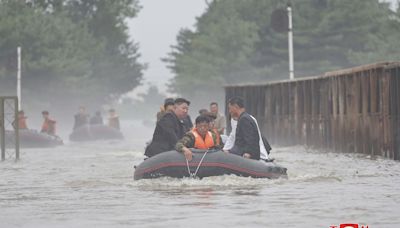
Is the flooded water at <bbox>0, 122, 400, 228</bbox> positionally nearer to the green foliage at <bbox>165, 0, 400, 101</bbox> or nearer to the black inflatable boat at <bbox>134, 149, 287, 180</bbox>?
the black inflatable boat at <bbox>134, 149, 287, 180</bbox>

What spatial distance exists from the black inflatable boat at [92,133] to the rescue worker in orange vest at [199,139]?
3857 centimetres

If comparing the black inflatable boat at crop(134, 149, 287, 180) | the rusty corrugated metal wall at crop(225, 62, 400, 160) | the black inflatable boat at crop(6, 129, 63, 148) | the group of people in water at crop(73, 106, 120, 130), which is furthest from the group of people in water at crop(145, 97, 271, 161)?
the group of people in water at crop(73, 106, 120, 130)

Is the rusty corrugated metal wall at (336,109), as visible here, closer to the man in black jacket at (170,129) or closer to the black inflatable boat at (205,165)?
the man in black jacket at (170,129)

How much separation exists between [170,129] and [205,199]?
15.0ft

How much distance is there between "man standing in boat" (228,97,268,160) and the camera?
2289 cm

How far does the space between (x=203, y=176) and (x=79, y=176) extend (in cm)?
557

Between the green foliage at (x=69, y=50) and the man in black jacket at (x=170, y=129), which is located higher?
the green foliage at (x=69, y=50)

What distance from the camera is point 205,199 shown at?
18984 mm

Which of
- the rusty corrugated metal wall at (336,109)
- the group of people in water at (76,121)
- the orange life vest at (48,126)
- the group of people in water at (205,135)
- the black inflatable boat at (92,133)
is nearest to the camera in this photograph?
the group of people in water at (205,135)

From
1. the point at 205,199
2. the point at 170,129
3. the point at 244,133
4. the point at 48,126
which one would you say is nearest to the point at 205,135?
the point at 170,129

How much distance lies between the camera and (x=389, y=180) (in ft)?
77.7

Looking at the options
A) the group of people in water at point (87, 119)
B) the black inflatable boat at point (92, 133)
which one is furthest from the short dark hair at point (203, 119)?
the black inflatable boat at point (92, 133)

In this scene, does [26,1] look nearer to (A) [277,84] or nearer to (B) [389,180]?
(A) [277,84]

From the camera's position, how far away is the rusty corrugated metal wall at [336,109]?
32625 mm
